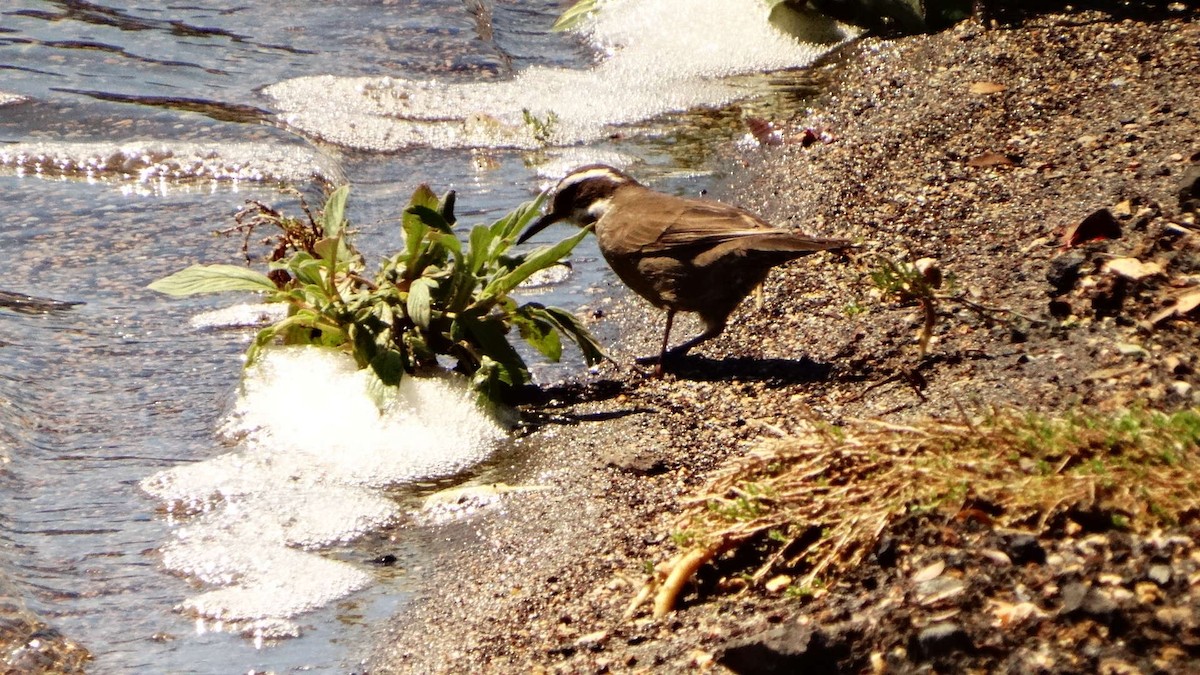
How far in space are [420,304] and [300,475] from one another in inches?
27.3

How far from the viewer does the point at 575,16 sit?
36.9ft

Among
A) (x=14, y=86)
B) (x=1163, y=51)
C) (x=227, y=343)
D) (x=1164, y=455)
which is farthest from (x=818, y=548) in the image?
(x=14, y=86)

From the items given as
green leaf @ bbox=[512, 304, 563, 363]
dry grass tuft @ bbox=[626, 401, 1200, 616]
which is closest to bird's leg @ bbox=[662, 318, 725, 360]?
green leaf @ bbox=[512, 304, 563, 363]

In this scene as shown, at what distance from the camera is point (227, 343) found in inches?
238

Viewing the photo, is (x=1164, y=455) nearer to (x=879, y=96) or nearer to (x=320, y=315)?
(x=320, y=315)

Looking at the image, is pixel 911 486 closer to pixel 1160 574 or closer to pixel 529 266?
pixel 1160 574

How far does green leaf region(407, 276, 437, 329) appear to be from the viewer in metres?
4.86

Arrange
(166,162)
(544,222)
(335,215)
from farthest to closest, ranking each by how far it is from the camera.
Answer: (166,162) < (544,222) < (335,215)

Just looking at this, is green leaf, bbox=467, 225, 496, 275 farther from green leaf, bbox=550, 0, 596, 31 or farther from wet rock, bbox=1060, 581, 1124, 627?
green leaf, bbox=550, 0, 596, 31

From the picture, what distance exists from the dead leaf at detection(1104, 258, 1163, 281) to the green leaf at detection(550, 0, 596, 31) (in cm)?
720

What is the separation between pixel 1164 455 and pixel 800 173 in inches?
168

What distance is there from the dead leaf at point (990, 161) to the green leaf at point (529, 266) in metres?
2.05

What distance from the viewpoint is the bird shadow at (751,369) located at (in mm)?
4969

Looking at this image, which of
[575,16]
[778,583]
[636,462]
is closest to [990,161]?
[636,462]
